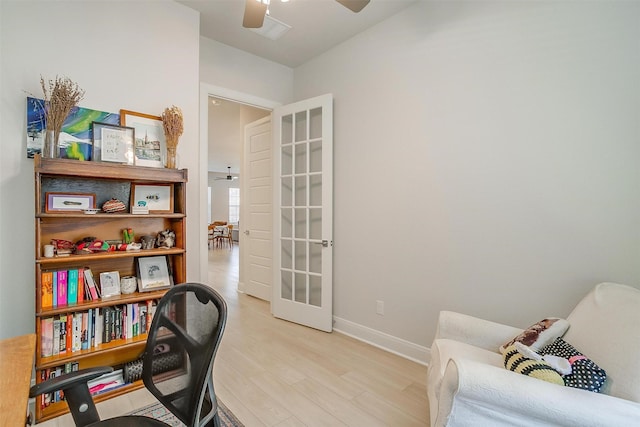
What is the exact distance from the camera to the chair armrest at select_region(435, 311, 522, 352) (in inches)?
69.6

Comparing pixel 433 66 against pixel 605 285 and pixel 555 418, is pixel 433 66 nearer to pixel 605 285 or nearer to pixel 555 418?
pixel 605 285

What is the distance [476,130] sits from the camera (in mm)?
2215

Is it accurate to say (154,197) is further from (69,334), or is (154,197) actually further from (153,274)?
(69,334)

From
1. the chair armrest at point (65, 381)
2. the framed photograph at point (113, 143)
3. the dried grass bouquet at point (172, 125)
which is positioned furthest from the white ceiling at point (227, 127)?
the chair armrest at point (65, 381)

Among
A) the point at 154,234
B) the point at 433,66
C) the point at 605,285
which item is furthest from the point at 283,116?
the point at 605,285

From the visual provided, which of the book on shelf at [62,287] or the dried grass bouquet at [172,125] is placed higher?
the dried grass bouquet at [172,125]

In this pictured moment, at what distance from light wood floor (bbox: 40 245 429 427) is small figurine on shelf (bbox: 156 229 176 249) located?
1.03m

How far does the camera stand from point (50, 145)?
1818 millimetres

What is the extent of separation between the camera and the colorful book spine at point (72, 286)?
1917 mm

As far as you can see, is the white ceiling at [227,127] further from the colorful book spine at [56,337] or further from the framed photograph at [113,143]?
the colorful book spine at [56,337]

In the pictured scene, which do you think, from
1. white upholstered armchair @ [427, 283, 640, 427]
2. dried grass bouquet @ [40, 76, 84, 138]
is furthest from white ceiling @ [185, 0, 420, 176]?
white upholstered armchair @ [427, 283, 640, 427]

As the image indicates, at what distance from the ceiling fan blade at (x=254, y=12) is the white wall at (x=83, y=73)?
96 cm

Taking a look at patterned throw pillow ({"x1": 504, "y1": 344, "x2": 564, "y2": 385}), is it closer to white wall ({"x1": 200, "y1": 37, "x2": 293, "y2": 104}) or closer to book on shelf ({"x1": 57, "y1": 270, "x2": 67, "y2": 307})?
book on shelf ({"x1": 57, "y1": 270, "x2": 67, "y2": 307})

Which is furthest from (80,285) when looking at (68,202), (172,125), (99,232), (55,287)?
(172,125)
